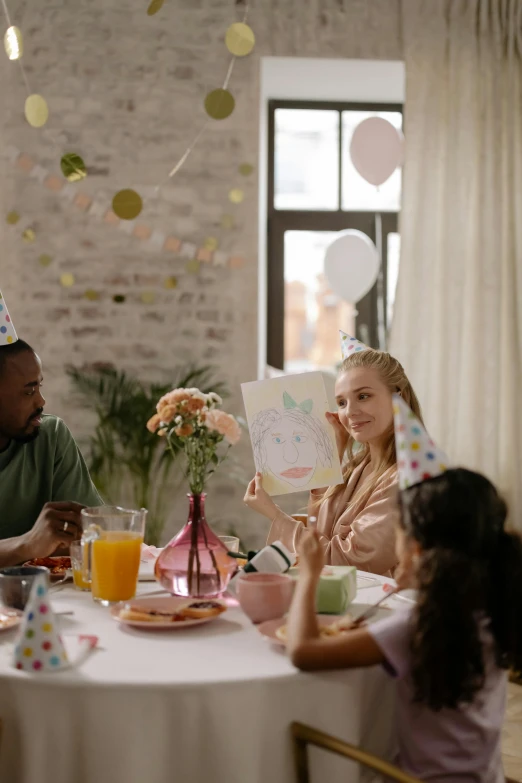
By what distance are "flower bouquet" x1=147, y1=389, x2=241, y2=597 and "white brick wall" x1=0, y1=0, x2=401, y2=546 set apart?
2.76 m

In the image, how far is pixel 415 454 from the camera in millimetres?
1441

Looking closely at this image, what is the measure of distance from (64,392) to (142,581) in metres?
2.67

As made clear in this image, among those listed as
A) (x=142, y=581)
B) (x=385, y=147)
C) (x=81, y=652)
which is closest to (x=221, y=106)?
(x=385, y=147)

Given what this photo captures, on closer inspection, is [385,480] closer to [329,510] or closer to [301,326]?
[329,510]

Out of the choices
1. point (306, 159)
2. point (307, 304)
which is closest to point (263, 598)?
point (307, 304)

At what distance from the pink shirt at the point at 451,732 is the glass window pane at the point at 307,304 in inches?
145

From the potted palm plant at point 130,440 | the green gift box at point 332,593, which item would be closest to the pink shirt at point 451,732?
the green gift box at point 332,593

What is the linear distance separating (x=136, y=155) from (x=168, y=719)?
11.9ft

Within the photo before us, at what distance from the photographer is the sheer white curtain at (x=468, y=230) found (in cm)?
453

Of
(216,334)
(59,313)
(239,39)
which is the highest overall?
(239,39)

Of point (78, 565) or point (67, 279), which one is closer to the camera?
point (78, 565)

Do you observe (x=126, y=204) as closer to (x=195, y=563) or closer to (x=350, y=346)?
(x=350, y=346)

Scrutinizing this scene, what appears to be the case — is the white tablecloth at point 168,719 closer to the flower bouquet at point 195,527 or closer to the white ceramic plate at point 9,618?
the white ceramic plate at point 9,618

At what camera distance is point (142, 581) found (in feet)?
6.45
